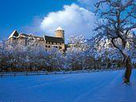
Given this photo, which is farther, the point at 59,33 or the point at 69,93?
the point at 59,33

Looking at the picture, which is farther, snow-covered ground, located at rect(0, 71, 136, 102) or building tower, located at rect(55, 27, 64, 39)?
building tower, located at rect(55, 27, 64, 39)

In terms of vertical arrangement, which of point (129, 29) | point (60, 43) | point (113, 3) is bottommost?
point (129, 29)

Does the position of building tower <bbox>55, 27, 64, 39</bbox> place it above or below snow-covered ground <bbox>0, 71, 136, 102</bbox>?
above

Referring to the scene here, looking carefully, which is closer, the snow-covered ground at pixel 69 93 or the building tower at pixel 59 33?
the snow-covered ground at pixel 69 93

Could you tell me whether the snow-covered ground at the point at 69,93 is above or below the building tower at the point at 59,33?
below

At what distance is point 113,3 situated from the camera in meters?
21.5

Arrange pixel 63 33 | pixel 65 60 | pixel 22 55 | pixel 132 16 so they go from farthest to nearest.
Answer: pixel 63 33 → pixel 65 60 → pixel 22 55 → pixel 132 16

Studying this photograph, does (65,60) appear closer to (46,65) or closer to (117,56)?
(46,65)

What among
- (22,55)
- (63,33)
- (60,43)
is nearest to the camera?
(22,55)

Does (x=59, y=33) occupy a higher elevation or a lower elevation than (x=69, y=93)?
higher

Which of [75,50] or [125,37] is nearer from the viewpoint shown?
[125,37]

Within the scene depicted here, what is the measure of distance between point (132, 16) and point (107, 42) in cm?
341

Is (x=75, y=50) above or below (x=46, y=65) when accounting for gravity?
above

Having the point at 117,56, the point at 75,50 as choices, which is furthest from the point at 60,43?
the point at 117,56
